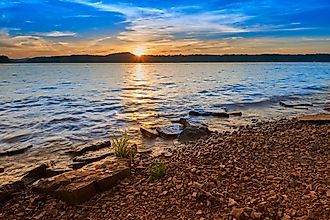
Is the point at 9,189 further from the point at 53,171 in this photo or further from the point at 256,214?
the point at 256,214

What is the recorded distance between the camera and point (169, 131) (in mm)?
12328

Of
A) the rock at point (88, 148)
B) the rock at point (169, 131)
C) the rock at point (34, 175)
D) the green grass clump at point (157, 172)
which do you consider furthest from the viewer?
the rock at point (169, 131)

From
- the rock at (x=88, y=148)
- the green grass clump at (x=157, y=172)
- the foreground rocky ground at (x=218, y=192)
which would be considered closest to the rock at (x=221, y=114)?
the rock at (x=88, y=148)

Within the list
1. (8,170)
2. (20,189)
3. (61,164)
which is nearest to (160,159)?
(61,164)

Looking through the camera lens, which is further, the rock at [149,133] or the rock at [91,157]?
the rock at [149,133]

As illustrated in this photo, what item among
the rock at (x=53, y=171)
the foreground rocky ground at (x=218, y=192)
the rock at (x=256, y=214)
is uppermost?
the rock at (x=256, y=214)

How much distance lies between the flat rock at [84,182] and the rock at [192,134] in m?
4.53

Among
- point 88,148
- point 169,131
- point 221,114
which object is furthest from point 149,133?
point 221,114

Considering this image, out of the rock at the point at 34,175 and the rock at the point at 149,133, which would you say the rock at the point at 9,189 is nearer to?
the rock at the point at 34,175

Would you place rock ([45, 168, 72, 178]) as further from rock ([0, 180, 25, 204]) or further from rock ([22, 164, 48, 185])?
rock ([0, 180, 25, 204])

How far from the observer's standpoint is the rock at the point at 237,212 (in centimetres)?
482

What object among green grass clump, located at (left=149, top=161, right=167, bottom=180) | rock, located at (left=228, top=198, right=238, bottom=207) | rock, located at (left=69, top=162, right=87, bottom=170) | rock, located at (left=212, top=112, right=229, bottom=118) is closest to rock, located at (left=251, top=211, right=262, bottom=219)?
rock, located at (left=228, top=198, right=238, bottom=207)

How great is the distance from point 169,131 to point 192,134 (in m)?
1.02

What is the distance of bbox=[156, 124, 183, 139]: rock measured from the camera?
1194cm
